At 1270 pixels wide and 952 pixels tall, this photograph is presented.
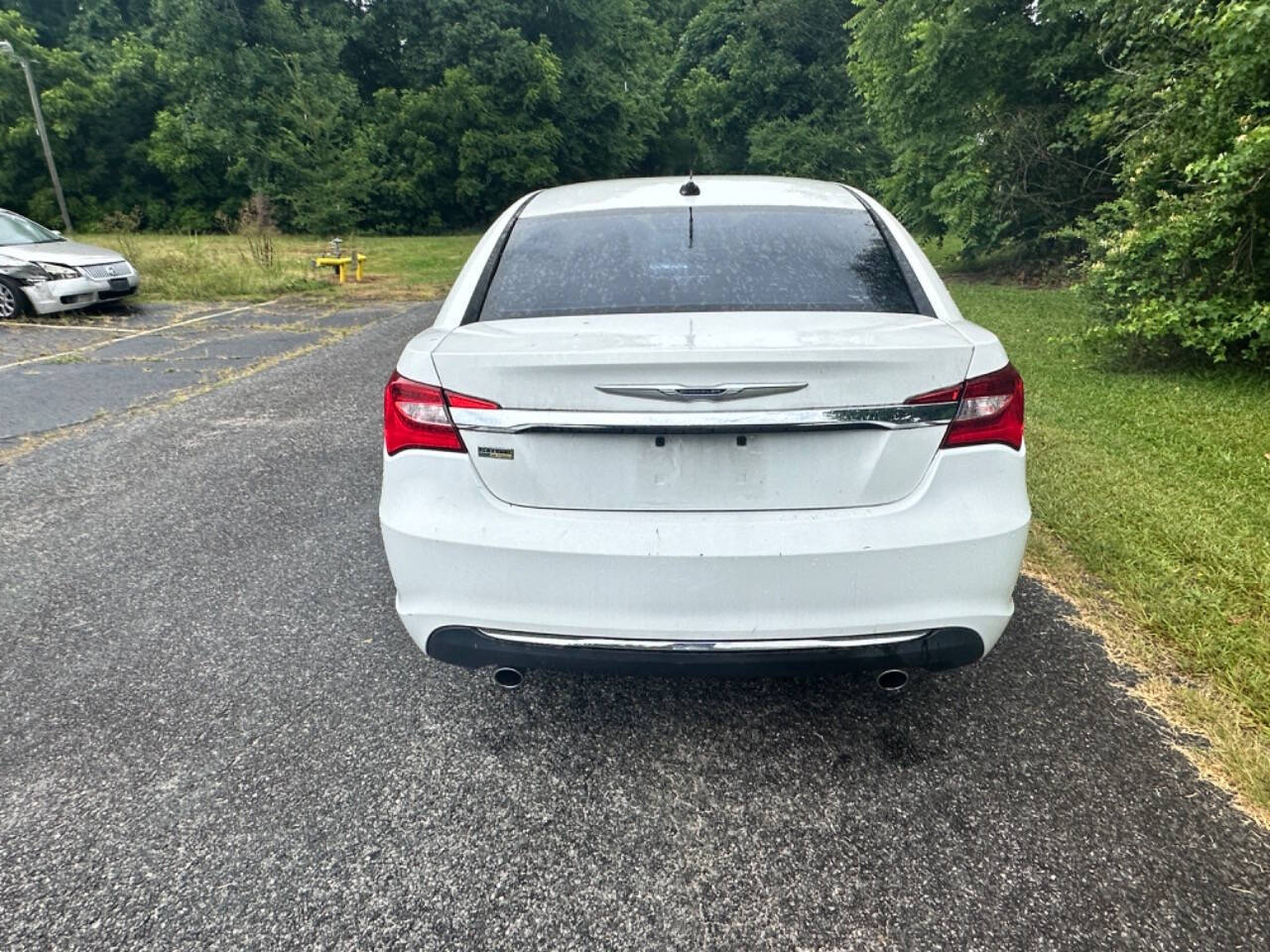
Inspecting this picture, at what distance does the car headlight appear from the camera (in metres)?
11.8

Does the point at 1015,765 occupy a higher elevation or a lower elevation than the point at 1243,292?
lower

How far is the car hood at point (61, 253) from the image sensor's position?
39.0 ft

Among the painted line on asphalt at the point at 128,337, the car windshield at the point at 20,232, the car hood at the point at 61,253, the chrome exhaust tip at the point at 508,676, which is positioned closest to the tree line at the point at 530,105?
the car windshield at the point at 20,232

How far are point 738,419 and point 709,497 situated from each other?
0.70ft

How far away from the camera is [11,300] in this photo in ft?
38.4

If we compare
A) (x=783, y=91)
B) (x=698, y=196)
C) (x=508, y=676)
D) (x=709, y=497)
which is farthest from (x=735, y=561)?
(x=783, y=91)

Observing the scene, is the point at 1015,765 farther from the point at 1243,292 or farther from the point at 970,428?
the point at 1243,292

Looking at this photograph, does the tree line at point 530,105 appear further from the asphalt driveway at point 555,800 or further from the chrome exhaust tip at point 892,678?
the chrome exhaust tip at point 892,678

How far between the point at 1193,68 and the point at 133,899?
8643mm

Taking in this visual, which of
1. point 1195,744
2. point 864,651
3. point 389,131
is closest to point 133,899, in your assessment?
point 864,651

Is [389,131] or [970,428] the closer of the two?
[970,428]

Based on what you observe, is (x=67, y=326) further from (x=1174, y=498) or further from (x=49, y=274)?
(x=1174, y=498)

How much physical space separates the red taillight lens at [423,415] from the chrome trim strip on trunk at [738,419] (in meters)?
0.17

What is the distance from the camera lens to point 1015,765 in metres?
2.39
